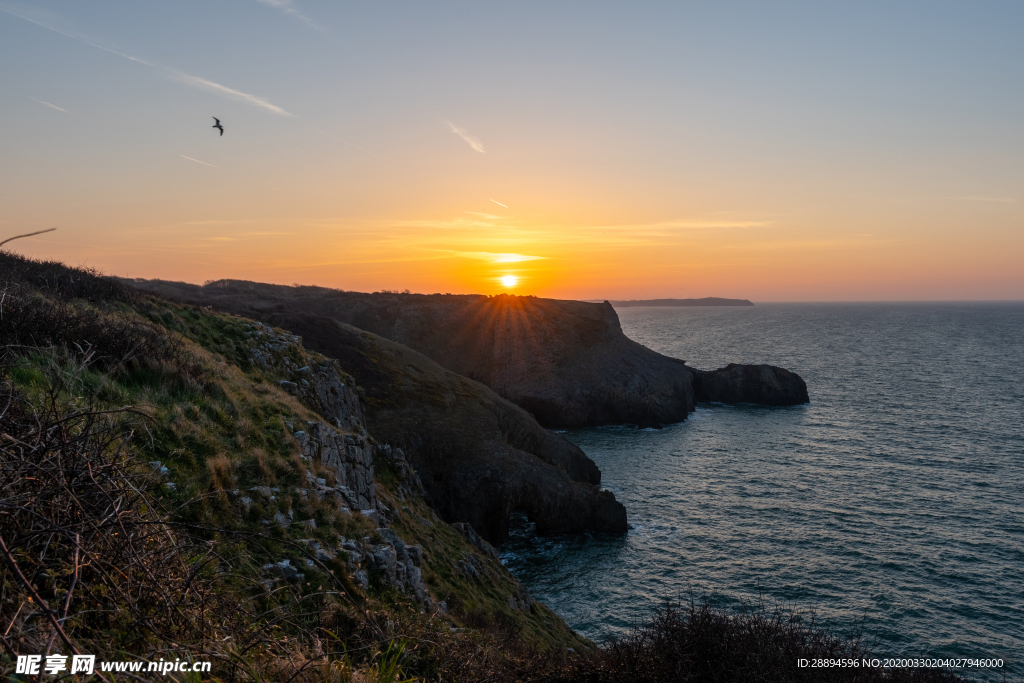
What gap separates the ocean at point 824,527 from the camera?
94.9ft

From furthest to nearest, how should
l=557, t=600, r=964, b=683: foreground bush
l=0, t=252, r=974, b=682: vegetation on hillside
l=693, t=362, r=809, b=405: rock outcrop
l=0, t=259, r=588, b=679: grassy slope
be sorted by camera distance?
l=693, t=362, r=809, b=405: rock outcrop < l=0, t=259, r=588, b=679: grassy slope < l=557, t=600, r=964, b=683: foreground bush < l=0, t=252, r=974, b=682: vegetation on hillside

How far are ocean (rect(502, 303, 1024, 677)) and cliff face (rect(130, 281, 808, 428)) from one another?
5185 mm

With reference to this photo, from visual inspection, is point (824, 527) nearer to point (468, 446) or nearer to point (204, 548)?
point (468, 446)

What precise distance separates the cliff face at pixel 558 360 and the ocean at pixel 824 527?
5.18 meters

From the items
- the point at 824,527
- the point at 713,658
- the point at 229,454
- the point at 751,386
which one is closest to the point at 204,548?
the point at 229,454

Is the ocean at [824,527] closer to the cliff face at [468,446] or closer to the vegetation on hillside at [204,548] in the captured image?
the cliff face at [468,446]

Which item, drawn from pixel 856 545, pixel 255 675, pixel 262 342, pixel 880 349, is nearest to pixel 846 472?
pixel 856 545

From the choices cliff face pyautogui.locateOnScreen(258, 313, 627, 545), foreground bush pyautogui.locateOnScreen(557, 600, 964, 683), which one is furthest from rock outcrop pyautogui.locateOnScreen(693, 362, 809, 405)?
foreground bush pyautogui.locateOnScreen(557, 600, 964, 683)

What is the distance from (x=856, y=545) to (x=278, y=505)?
38.0 m

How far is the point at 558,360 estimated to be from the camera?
84.8m

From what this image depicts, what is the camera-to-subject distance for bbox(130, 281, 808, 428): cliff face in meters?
77.0

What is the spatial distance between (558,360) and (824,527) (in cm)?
4959

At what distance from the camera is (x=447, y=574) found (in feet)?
64.2

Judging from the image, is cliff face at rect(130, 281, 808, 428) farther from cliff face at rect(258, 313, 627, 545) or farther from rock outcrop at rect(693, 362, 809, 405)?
cliff face at rect(258, 313, 627, 545)
